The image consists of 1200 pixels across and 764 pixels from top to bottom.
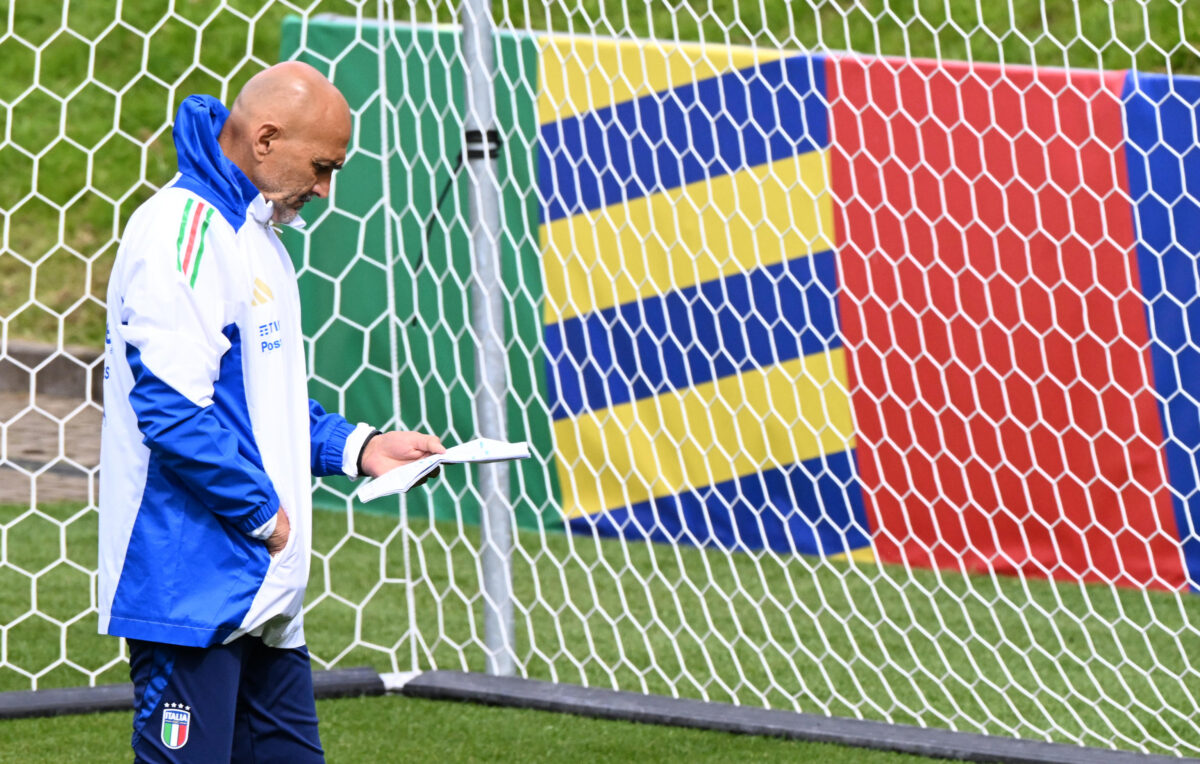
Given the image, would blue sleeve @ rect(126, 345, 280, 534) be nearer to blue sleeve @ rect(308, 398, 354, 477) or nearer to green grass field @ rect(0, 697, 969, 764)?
blue sleeve @ rect(308, 398, 354, 477)

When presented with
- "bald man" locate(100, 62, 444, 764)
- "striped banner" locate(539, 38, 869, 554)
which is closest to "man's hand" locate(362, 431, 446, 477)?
"bald man" locate(100, 62, 444, 764)

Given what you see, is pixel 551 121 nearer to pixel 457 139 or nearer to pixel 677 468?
pixel 457 139

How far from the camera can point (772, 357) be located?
16.6 ft

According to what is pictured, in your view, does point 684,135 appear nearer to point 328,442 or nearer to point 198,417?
point 328,442

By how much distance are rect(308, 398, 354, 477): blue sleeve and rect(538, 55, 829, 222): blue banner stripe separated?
2711 millimetres

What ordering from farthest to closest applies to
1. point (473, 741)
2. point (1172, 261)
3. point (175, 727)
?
point (1172, 261)
point (473, 741)
point (175, 727)

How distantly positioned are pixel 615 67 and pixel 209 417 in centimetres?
332

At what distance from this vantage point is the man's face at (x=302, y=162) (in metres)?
1.96

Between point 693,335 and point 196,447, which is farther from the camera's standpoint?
point 693,335

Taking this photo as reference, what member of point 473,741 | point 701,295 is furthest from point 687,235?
point 473,741

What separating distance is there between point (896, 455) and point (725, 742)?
1.85m

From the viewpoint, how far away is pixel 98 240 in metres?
7.87

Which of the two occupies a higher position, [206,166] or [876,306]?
[206,166]

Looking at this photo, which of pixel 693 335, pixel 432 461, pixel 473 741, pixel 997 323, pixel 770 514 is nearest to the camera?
pixel 432 461
